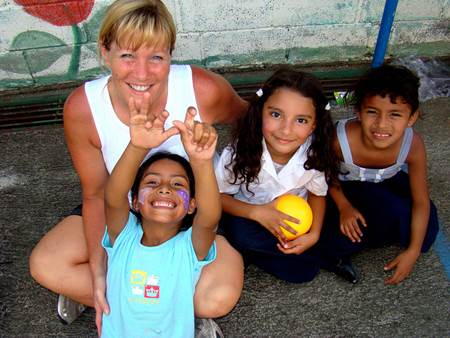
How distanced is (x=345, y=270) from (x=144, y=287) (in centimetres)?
96

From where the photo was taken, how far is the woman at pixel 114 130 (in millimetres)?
1761

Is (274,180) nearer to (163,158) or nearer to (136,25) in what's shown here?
(163,158)

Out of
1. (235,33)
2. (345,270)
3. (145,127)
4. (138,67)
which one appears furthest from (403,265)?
(235,33)

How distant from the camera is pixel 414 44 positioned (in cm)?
374

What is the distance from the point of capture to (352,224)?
7.09 ft

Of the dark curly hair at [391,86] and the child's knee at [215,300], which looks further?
the dark curly hair at [391,86]

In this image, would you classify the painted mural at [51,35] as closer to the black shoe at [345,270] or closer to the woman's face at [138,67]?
the woman's face at [138,67]

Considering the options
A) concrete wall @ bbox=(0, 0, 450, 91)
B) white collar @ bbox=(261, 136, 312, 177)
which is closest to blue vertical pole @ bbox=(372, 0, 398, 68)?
A: concrete wall @ bbox=(0, 0, 450, 91)

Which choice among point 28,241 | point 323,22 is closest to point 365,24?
point 323,22

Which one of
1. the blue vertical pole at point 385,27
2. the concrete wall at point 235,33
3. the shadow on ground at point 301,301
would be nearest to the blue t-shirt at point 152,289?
the shadow on ground at point 301,301

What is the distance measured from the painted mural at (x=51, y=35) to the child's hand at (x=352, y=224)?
234 cm

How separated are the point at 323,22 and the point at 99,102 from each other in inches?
87.2

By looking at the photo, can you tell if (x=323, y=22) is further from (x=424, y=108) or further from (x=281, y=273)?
(x=281, y=273)

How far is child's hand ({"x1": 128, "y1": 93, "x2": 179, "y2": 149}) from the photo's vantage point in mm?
1569
